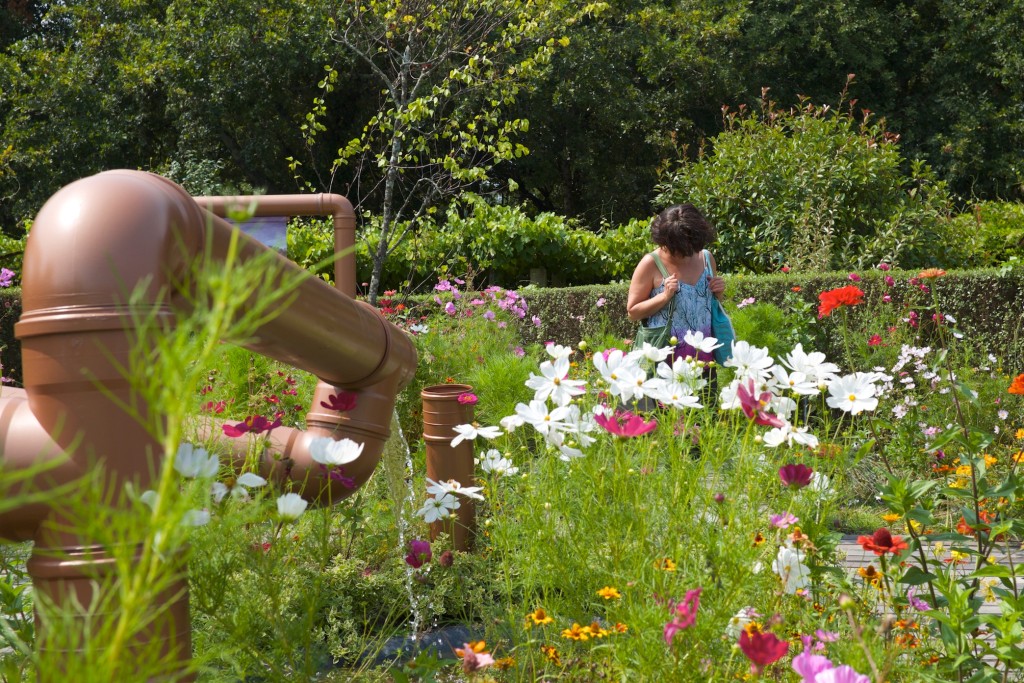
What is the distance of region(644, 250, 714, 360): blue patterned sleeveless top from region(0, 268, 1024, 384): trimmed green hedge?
2216mm

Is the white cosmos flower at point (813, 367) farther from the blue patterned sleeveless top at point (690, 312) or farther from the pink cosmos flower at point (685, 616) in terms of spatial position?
the blue patterned sleeveless top at point (690, 312)

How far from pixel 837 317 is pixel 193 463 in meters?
6.22

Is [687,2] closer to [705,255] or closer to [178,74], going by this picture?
[178,74]

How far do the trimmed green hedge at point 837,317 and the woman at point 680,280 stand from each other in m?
2.18

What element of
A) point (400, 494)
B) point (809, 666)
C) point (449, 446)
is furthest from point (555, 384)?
point (400, 494)

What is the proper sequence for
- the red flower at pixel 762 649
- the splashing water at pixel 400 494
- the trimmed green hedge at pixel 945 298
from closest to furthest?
1. the red flower at pixel 762 649
2. the splashing water at pixel 400 494
3. the trimmed green hedge at pixel 945 298

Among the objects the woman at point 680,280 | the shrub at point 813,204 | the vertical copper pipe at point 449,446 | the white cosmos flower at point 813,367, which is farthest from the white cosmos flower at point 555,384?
the shrub at point 813,204

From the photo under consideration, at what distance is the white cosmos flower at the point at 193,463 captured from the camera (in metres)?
0.95

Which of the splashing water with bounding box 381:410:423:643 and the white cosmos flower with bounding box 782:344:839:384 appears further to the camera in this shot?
the splashing water with bounding box 381:410:423:643

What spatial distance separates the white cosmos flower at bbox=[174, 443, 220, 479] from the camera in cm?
95

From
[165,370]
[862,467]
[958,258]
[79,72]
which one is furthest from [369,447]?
[79,72]

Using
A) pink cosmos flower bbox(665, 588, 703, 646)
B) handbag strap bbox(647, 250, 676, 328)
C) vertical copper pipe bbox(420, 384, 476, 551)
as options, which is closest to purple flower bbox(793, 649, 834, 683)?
pink cosmos flower bbox(665, 588, 703, 646)

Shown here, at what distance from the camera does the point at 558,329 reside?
26.9ft

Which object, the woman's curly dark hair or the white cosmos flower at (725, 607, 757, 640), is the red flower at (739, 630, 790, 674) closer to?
the white cosmos flower at (725, 607, 757, 640)
